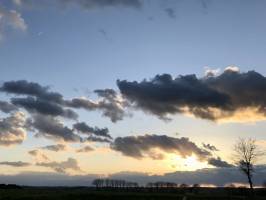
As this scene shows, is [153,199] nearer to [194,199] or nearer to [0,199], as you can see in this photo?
[194,199]

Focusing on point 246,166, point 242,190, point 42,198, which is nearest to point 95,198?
point 42,198

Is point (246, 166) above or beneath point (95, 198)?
above

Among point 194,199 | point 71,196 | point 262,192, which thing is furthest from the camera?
point 262,192

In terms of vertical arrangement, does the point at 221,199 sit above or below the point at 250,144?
below

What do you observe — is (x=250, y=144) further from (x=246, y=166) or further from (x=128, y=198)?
(x=128, y=198)

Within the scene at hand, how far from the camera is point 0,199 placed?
10706 cm

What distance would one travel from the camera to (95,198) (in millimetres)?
112438

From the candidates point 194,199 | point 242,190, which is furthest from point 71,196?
point 242,190

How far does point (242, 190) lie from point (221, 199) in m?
50.7

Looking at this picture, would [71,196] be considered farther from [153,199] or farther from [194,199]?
[194,199]

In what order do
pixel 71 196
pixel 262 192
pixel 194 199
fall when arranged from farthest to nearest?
pixel 262 192
pixel 71 196
pixel 194 199

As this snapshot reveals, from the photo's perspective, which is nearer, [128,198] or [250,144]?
[128,198]

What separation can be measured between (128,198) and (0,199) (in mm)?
34445

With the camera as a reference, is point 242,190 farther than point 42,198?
Yes
